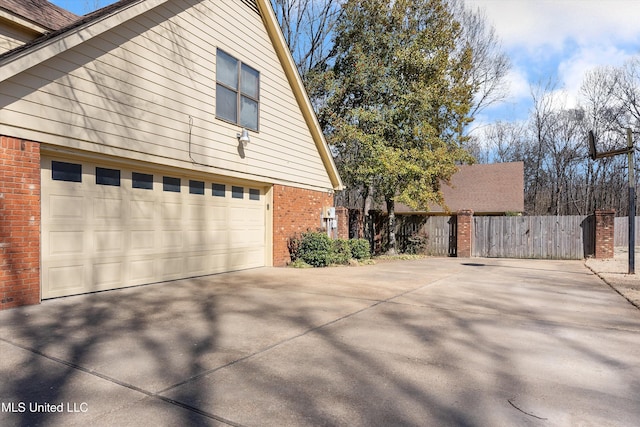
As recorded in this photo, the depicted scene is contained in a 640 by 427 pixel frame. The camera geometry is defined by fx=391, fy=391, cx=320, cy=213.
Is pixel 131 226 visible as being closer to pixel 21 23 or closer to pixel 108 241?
pixel 108 241

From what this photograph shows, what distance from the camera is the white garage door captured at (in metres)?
6.11

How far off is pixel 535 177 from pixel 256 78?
3277 centimetres

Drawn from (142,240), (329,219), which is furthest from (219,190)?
(329,219)

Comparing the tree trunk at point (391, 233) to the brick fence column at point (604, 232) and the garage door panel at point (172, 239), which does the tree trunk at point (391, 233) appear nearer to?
the brick fence column at point (604, 232)

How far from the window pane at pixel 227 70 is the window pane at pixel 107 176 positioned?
3.30 meters

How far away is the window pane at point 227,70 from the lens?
8953mm

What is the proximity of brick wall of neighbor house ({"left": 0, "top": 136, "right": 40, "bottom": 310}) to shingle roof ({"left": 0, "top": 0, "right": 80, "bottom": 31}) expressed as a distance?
2.67 metres

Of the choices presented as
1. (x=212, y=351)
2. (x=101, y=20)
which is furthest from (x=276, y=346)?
(x=101, y=20)

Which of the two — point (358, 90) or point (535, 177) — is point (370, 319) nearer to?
point (358, 90)

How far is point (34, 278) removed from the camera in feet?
18.5

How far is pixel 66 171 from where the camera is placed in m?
6.27

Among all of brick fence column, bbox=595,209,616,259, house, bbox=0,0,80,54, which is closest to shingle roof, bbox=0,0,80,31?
house, bbox=0,0,80,54

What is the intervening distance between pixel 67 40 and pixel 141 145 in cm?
195

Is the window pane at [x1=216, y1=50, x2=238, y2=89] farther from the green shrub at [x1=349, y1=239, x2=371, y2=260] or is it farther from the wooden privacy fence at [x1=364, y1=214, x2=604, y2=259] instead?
the wooden privacy fence at [x1=364, y1=214, x2=604, y2=259]
